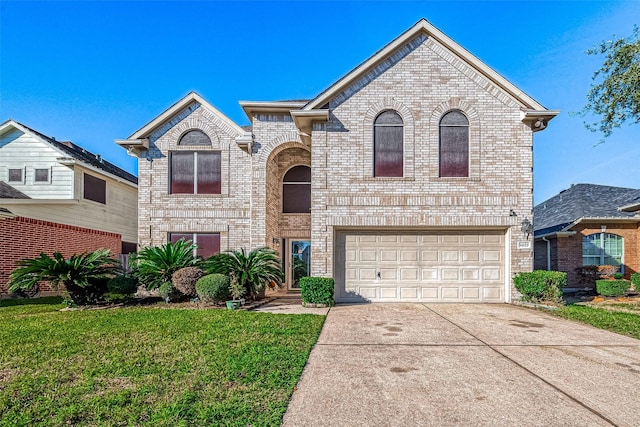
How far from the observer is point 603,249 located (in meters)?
17.4

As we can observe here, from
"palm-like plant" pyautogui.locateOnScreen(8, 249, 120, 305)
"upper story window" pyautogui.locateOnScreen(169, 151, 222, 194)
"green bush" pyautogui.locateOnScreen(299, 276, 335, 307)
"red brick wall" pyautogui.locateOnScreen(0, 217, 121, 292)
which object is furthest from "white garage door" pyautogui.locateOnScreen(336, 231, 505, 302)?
"red brick wall" pyautogui.locateOnScreen(0, 217, 121, 292)

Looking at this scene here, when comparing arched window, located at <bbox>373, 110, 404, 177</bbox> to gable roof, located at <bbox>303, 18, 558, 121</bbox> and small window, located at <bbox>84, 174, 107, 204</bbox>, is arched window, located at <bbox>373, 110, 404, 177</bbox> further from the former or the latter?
small window, located at <bbox>84, 174, 107, 204</bbox>

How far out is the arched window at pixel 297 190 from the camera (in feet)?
52.5

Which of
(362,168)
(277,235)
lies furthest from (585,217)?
(277,235)

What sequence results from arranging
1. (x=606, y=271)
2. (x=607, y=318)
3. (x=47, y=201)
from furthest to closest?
1. (x=606, y=271)
2. (x=47, y=201)
3. (x=607, y=318)

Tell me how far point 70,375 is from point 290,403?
2971 millimetres

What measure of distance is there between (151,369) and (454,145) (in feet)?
32.9

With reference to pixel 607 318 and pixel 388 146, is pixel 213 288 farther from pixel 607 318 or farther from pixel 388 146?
pixel 607 318

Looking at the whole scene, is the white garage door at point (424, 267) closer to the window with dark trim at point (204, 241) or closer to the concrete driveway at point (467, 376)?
the concrete driveway at point (467, 376)

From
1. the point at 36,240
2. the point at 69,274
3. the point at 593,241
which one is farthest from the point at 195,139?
the point at 593,241

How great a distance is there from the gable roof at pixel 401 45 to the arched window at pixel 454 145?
1506mm

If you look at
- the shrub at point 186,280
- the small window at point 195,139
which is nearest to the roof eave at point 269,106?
the small window at point 195,139

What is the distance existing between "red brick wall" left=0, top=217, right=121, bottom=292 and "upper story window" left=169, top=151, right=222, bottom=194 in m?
4.91

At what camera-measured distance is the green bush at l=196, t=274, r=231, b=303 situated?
1038 cm
